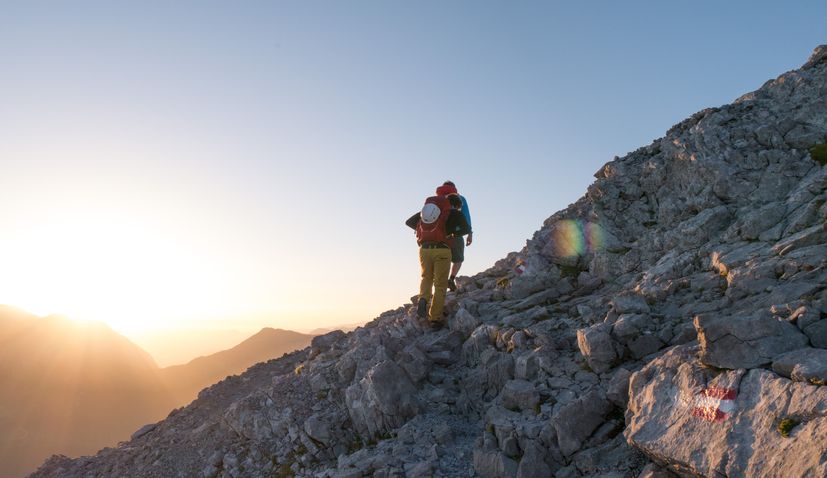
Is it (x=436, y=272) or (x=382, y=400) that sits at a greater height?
(x=436, y=272)

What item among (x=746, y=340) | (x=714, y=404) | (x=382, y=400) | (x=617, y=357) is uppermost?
(x=382, y=400)

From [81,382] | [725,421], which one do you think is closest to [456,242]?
[725,421]

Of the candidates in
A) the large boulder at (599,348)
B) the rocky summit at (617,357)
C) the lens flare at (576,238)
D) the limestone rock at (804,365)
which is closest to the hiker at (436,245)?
the rocky summit at (617,357)

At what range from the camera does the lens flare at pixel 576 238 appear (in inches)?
730

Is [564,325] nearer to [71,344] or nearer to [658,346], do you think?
[658,346]

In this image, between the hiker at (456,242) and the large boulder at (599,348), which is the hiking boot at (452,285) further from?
the large boulder at (599,348)

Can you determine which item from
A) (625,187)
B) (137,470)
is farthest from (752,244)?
(137,470)

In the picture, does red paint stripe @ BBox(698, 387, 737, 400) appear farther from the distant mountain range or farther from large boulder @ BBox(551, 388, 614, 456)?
the distant mountain range

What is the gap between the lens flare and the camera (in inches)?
730

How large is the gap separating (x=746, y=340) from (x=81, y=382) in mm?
114958

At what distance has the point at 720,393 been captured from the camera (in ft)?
25.8

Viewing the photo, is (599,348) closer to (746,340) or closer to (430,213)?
(746,340)

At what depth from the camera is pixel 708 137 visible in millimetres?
18109

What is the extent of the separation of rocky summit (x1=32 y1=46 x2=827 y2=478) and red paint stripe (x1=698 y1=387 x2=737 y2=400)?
0.09 ft
